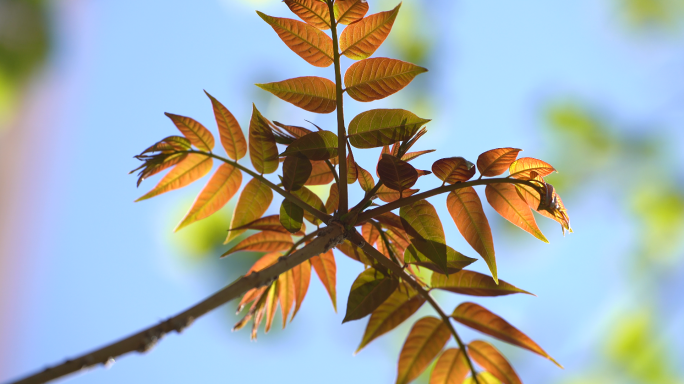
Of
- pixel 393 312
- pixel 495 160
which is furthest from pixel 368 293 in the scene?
pixel 495 160

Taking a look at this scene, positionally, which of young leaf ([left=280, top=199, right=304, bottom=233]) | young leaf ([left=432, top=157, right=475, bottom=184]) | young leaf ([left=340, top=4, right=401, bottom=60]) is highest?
young leaf ([left=340, top=4, right=401, bottom=60])

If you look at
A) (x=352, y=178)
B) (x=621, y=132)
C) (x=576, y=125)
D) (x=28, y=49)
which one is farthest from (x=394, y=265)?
(x=28, y=49)

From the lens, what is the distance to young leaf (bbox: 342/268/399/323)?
356mm

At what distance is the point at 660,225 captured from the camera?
1443mm

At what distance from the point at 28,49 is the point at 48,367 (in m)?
1.85

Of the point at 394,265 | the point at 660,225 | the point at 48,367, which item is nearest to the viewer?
the point at 48,367

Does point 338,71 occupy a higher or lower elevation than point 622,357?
higher

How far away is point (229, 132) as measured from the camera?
42 centimetres

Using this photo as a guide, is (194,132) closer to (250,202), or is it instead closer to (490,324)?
(250,202)

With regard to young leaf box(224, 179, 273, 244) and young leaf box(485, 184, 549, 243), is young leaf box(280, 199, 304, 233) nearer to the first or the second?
young leaf box(224, 179, 273, 244)

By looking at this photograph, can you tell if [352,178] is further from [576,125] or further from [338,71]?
[576,125]

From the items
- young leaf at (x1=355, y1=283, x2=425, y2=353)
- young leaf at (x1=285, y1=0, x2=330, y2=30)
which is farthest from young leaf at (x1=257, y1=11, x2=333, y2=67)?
young leaf at (x1=355, y1=283, x2=425, y2=353)

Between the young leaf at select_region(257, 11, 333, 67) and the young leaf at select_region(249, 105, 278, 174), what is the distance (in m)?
0.07

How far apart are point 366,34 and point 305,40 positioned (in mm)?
58
